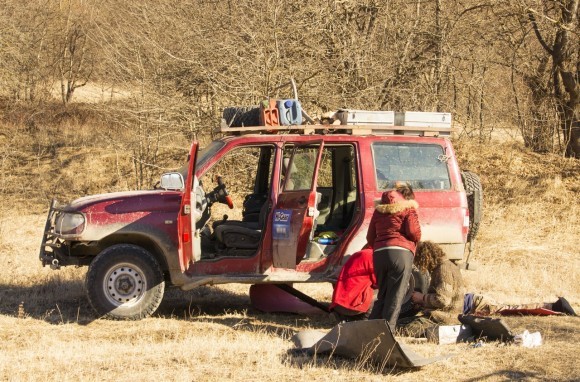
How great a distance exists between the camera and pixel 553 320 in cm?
907

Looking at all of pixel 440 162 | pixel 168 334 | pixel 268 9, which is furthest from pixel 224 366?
pixel 268 9

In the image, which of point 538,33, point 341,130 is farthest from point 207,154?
point 538,33

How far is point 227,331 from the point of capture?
8.53 metres

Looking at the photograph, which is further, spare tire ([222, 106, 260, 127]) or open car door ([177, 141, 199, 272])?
spare tire ([222, 106, 260, 127])

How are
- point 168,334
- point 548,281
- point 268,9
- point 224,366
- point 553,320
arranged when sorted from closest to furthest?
point 224,366
point 168,334
point 553,320
point 548,281
point 268,9

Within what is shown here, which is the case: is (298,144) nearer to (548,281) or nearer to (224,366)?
(224,366)

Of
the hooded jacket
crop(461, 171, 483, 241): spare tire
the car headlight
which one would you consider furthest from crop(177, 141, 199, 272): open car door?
crop(461, 171, 483, 241): spare tire

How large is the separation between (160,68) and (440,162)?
1017cm

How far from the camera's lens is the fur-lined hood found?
7980mm

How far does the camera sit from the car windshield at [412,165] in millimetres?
9445

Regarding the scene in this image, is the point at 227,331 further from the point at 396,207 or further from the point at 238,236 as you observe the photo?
the point at 396,207

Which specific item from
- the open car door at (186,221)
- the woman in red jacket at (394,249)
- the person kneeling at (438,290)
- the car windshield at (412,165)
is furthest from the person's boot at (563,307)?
the open car door at (186,221)

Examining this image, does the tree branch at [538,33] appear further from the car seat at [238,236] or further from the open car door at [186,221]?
the open car door at [186,221]

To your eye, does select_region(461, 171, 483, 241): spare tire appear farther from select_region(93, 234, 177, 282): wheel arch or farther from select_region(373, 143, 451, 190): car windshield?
select_region(93, 234, 177, 282): wheel arch
